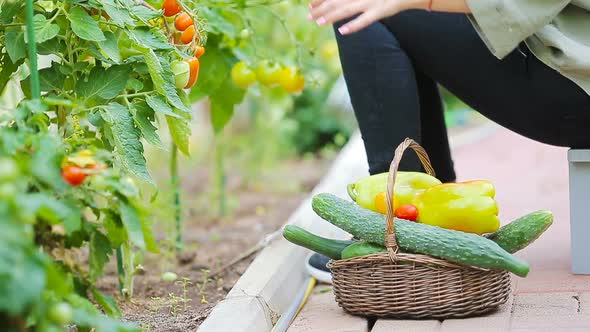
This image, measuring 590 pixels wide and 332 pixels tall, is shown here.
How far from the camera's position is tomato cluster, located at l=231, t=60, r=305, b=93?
122 inches

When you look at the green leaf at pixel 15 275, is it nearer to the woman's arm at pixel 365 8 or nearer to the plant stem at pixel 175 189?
the woman's arm at pixel 365 8

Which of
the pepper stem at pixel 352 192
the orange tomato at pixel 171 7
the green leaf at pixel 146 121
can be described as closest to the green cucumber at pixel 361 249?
the pepper stem at pixel 352 192

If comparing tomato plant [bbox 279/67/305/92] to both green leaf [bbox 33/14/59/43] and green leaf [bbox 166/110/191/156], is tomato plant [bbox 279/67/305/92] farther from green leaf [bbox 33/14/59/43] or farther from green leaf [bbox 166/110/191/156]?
green leaf [bbox 33/14/59/43]

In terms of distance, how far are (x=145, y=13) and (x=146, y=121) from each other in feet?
0.87

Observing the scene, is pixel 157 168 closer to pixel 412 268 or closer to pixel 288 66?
pixel 288 66

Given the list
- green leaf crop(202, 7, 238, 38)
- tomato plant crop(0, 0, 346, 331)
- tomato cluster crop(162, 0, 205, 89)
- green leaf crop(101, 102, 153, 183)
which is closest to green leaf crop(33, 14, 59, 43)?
tomato plant crop(0, 0, 346, 331)

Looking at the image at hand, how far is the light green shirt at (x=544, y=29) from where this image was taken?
2.40 meters

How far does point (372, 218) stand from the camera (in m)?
2.45

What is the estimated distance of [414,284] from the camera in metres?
2.36

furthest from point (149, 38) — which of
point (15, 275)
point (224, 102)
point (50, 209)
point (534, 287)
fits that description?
point (534, 287)

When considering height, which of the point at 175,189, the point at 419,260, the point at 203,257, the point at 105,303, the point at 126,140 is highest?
the point at 126,140

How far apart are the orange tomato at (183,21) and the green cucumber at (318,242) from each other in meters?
0.59

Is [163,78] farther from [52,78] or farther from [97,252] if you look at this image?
[97,252]

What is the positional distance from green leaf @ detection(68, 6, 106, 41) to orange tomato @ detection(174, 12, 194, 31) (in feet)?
0.95
